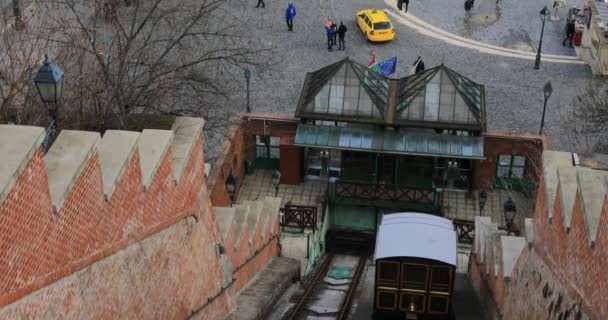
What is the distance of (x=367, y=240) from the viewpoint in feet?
98.2

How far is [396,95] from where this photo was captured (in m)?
29.5

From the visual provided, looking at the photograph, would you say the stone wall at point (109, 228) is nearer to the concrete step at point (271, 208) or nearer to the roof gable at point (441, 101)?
the concrete step at point (271, 208)

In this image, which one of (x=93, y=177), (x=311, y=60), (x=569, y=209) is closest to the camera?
(x=93, y=177)

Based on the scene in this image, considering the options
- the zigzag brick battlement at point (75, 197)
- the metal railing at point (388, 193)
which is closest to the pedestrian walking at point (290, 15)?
the metal railing at point (388, 193)

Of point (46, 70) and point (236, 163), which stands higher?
point (46, 70)

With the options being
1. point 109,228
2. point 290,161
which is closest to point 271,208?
point 290,161

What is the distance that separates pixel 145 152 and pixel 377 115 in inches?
655

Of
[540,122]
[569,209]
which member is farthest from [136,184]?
[540,122]

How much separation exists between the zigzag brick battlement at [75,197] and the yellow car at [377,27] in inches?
846

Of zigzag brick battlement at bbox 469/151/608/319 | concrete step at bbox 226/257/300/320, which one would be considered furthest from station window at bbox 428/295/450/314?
concrete step at bbox 226/257/300/320

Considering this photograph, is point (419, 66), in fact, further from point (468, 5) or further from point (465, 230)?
point (465, 230)

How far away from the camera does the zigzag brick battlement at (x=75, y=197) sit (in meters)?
9.23

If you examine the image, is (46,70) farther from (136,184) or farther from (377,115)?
(377,115)

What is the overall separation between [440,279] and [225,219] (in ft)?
17.9
